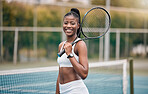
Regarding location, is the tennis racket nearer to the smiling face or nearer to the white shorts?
the smiling face

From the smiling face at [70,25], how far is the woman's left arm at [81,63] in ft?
0.40

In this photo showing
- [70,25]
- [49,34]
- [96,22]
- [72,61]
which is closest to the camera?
[72,61]

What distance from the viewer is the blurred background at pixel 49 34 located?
15531 millimetres

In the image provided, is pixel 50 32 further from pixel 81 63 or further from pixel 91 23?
pixel 81 63

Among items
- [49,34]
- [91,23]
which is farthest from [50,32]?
[91,23]

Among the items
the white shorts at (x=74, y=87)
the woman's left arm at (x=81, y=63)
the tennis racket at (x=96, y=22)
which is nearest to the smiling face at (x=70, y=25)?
the woman's left arm at (x=81, y=63)

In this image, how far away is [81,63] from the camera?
276 cm

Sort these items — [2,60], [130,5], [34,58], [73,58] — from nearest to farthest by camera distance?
[73,58]
[2,60]
[34,58]
[130,5]

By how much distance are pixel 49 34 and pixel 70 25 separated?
13.8m

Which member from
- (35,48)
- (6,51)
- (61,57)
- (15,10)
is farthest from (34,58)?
(61,57)

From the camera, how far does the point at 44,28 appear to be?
653 inches

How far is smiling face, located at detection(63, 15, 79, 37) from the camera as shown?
111 inches

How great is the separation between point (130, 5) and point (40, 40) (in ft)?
21.7

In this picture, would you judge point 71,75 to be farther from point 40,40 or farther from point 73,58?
point 40,40
